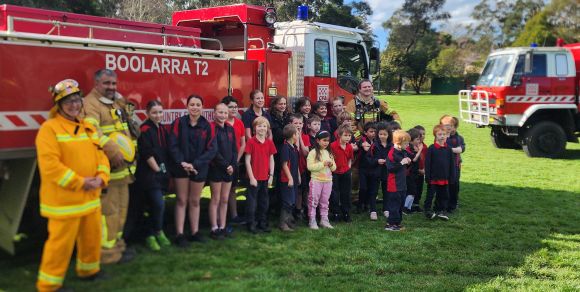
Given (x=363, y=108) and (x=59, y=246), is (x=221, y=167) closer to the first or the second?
(x=59, y=246)

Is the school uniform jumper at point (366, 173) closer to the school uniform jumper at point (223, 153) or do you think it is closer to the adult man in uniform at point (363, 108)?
the adult man in uniform at point (363, 108)

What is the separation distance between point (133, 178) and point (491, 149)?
42.9ft

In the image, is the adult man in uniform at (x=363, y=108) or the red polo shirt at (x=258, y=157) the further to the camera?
the adult man in uniform at (x=363, y=108)

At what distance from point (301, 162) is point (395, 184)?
4.12 feet

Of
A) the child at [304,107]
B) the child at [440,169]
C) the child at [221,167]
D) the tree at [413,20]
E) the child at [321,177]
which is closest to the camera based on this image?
the child at [221,167]

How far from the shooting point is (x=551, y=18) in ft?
178

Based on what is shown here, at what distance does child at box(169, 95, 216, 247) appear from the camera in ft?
17.7

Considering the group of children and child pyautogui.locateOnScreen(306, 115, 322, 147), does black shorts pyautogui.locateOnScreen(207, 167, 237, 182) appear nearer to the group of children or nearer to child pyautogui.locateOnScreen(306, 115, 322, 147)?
the group of children

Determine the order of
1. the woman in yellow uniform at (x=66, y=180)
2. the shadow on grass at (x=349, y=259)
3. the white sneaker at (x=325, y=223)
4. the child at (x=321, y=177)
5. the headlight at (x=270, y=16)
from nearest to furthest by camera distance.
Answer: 1. the woman in yellow uniform at (x=66, y=180)
2. the shadow on grass at (x=349, y=259)
3. the child at (x=321, y=177)
4. the white sneaker at (x=325, y=223)
5. the headlight at (x=270, y=16)

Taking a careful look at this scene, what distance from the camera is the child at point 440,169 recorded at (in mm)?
7094

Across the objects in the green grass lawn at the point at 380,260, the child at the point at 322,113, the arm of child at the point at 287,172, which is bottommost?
the green grass lawn at the point at 380,260

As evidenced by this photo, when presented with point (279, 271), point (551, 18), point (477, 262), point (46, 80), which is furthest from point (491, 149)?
point (551, 18)

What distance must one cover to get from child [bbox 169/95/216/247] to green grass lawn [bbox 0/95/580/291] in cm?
52

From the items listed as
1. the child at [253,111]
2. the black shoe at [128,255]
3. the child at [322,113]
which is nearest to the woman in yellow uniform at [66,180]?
the black shoe at [128,255]
